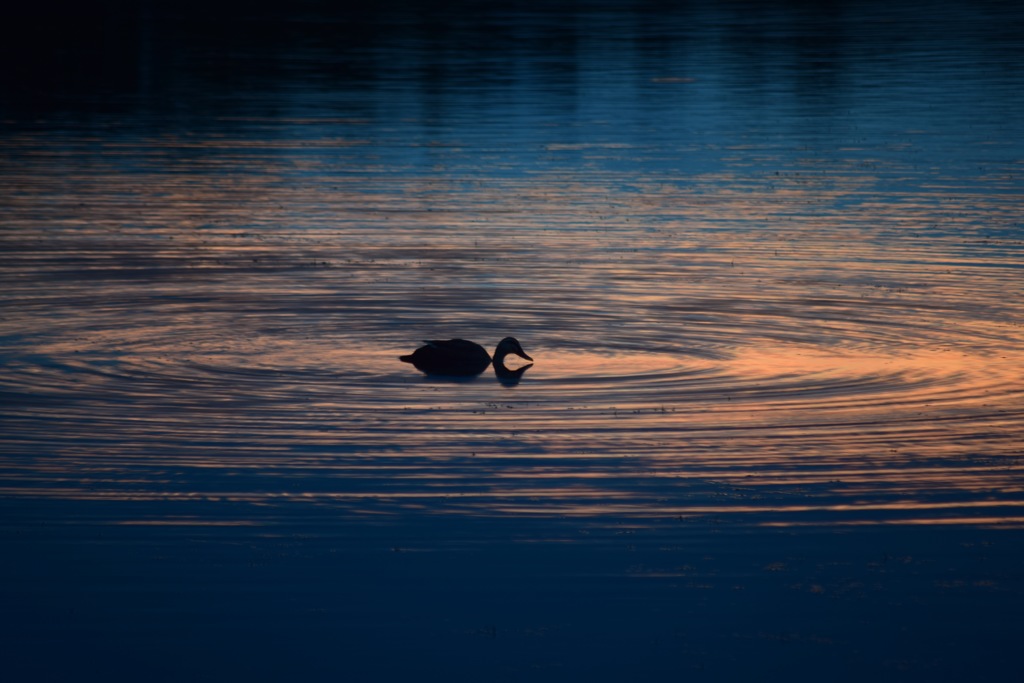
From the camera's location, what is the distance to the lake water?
9117 mm

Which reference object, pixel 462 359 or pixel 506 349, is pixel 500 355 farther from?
pixel 462 359

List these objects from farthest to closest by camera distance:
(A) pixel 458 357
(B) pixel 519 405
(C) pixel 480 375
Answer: (C) pixel 480 375, (A) pixel 458 357, (B) pixel 519 405

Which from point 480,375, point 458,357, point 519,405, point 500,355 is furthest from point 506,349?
point 519,405

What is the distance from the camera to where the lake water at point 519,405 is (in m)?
9.12

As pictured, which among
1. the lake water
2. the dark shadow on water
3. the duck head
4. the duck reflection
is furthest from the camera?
the duck head

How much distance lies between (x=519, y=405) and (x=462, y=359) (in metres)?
→ 1.23

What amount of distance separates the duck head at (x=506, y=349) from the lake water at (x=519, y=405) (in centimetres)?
35

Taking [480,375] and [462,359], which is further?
[480,375]

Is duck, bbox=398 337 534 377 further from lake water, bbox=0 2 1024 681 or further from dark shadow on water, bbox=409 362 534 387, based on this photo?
lake water, bbox=0 2 1024 681

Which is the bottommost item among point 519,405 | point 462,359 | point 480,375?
point 519,405

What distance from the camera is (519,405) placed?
13.9m

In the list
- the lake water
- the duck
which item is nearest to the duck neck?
the duck

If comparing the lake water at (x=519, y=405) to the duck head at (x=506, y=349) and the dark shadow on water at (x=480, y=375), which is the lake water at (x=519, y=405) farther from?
the duck head at (x=506, y=349)

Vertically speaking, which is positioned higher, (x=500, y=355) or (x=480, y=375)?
(x=500, y=355)
